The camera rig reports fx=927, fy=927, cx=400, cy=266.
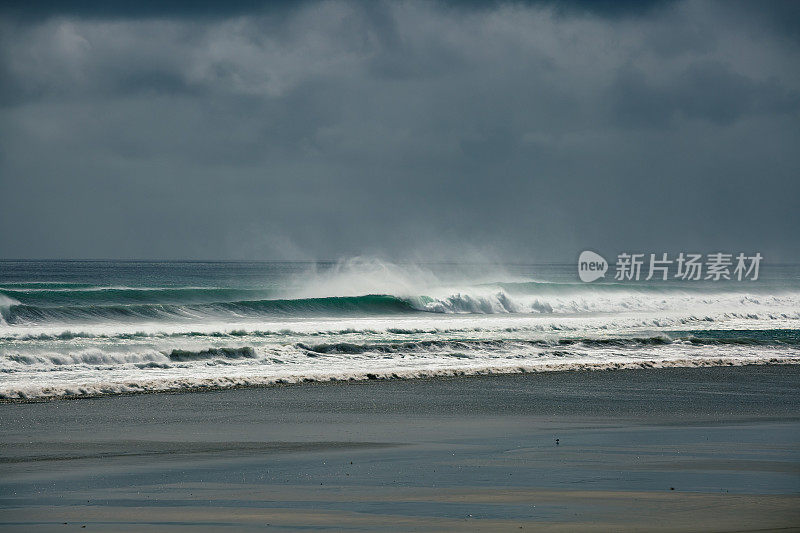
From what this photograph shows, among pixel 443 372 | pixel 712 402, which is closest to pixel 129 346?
pixel 443 372

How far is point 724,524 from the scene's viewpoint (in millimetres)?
5984

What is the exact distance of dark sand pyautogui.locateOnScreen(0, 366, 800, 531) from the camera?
20.7 feet

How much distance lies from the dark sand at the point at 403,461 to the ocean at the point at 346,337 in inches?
93.3

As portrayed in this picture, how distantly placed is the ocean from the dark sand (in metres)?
2.37

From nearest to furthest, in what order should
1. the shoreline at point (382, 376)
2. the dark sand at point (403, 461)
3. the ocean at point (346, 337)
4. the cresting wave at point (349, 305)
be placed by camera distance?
the dark sand at point (403, 461) → the shoreline at point (382, 376) → the ocean at point (346, 337) → the cresting wave at point (349, 305)

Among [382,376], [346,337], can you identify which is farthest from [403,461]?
[346,337]

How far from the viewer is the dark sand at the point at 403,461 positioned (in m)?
6.30

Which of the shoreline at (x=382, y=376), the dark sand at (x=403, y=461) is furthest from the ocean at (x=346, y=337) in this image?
the dark sand at (x=403, y=461)

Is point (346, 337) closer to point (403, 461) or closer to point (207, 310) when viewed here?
point (207, 310)

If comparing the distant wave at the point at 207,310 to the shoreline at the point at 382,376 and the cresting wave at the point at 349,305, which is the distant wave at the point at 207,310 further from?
the shoreline at the point at 382,376

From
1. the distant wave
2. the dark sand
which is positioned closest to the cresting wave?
the distant wave

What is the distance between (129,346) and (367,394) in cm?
727

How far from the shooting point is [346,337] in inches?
946

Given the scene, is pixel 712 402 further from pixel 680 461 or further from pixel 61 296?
pixel 61 296
